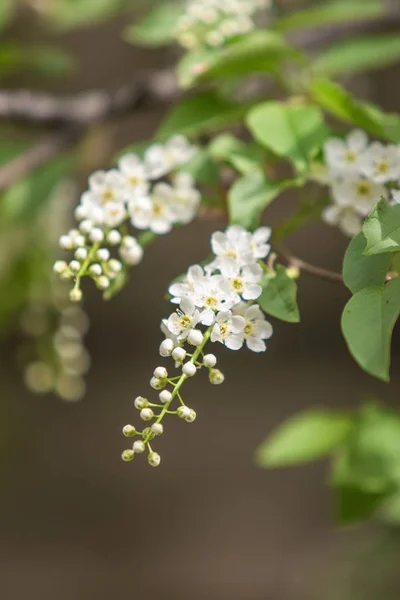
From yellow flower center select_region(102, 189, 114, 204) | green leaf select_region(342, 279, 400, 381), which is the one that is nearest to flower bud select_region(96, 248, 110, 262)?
yellow flower center select_region(102, 189, 114, 204)

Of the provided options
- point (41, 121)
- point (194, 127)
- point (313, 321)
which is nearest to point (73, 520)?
point (313, 321)

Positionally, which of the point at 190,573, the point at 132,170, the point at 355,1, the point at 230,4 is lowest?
the point at 190,573

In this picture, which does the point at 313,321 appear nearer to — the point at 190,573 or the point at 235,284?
the point at 190,573

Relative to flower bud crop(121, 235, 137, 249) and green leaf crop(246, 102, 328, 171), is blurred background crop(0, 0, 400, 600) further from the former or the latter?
flower bud crop(121, 235, 137, 249)

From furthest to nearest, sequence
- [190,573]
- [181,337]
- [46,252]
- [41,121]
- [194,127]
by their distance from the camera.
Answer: [190,573]
[46,252]
[41,121]
[194,127]
[181,337]

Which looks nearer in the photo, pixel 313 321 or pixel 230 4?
pixel 230 4

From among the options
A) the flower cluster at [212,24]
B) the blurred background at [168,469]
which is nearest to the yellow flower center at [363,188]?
the flower cluster at [212,24]

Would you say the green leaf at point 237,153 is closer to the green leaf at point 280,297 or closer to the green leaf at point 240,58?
the green leaf at point 240,58
